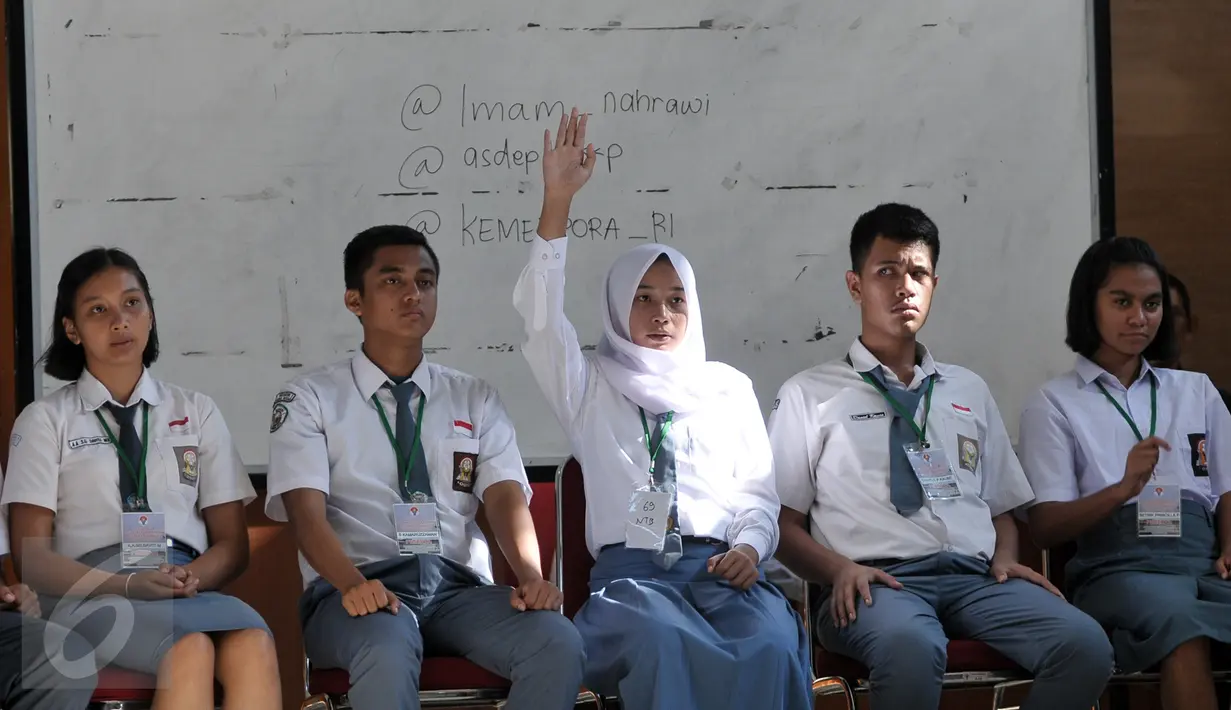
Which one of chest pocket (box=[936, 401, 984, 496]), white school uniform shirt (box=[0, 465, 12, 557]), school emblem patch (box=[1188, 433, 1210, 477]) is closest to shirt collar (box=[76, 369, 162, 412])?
white school uniform shirt (box=[0, 465, 12, 557])

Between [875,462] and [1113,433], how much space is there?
0.68 metres

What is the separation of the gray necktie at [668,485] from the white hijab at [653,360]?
0.23ft

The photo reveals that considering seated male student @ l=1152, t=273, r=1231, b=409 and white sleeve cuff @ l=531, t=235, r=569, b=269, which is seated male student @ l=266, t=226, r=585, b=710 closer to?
white sleeve cuff @ l=531, t=235, r=569, b=269

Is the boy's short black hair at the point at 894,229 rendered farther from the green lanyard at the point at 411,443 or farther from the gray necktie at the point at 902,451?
the green lanyard at the point at 411,443

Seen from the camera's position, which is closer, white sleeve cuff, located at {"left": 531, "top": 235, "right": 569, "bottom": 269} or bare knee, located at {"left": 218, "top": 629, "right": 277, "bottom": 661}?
bare knee, located at {"left": 218, "top": 629, "right": 277, "bottom": 661}

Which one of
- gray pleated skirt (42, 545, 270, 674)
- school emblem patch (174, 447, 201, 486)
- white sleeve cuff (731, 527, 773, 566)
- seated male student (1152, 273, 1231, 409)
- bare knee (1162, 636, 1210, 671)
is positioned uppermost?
A: seated male student (1152, 273, 1231, 409)

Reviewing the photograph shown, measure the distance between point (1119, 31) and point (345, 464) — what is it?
107 inches

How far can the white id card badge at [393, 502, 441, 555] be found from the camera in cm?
284

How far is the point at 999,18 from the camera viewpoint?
3914mm

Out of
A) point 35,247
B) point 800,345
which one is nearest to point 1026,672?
point 800,345

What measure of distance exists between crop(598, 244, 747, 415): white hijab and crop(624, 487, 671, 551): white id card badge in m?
0.25

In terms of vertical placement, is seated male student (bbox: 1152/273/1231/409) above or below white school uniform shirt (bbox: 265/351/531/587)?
above

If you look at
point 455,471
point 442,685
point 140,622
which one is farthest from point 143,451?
point 442,685

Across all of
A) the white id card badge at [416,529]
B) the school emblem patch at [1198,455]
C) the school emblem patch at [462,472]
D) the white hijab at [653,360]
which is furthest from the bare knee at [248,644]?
the school emblem patch at [1198,455]
